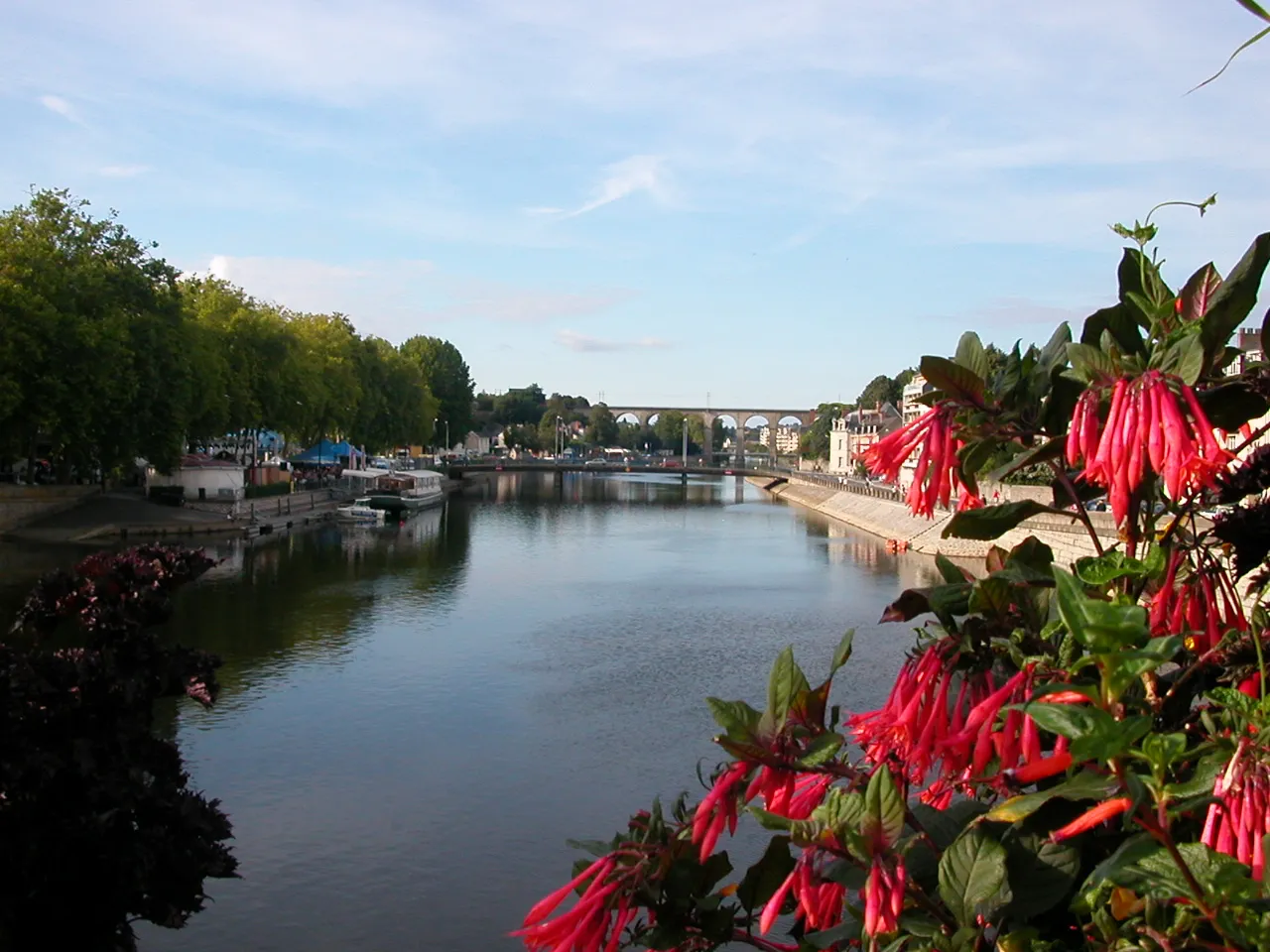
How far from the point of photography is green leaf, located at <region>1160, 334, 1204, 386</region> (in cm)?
232

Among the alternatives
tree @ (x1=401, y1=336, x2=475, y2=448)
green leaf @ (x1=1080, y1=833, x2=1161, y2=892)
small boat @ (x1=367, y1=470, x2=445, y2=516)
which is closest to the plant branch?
green leaf @ (x1=1080, y1=833, x2=1161, y2=892)

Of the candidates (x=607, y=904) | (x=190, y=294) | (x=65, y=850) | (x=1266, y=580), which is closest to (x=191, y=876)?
(x=65, y=850)

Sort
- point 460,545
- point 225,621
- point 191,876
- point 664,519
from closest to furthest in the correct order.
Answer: point 191,876, point 225,621, point 460,545, point 664,519

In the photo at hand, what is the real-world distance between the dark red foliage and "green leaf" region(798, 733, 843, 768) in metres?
6.18

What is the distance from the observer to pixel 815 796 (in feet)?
9.01

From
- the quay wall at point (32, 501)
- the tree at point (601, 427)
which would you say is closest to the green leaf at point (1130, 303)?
the quay wall at point (32, 501)

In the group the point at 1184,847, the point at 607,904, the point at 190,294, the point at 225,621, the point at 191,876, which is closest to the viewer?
the point at 1184,847

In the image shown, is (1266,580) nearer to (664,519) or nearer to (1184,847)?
(1184,847)

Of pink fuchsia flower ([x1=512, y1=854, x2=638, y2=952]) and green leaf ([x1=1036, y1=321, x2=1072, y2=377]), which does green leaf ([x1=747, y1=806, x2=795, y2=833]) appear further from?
green leaf ([x1=1036, y1=321, x2=1072, y2=377])

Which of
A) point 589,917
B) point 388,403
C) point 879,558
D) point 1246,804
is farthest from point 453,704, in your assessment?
point 388,403

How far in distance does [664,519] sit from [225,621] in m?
41.7

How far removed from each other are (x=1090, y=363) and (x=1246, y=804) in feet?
3.12

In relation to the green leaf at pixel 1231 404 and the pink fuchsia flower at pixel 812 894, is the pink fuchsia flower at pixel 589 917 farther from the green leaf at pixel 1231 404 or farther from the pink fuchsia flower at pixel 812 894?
the green leaf at pixel 1231 404

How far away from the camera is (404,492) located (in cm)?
6444
